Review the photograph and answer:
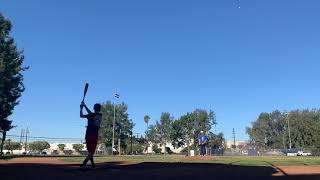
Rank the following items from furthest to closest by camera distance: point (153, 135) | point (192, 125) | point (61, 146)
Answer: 1. point (61, 146)
2. point (153, 135)
3. point (192, 125)

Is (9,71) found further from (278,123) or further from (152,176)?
(278,123)

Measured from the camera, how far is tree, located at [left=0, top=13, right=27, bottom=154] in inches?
1929

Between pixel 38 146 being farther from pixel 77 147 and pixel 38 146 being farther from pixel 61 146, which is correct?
pixel 77 147

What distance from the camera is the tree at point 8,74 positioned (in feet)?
161

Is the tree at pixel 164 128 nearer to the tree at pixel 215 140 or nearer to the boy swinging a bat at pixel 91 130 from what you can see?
the tree at pixel 215 140

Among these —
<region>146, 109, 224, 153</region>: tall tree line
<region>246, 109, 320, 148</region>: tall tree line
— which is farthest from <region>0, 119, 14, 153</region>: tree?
<region>246, 109, 320, 148</region>: tall tree line

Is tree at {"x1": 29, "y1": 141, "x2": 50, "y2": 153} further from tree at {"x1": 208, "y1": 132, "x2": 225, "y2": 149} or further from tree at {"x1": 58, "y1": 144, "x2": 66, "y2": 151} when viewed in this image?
tree at {"x1": 208, "y1": 132, "x2": 225, "y2": 149}

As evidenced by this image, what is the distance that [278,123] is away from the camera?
511 feet

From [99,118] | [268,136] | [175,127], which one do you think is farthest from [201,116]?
[99,118]

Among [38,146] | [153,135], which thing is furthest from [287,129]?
[38,146]

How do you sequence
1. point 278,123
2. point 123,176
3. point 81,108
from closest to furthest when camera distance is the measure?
point 123,176 < point 81,108 < point 278,123

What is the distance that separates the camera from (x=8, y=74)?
1954 inches

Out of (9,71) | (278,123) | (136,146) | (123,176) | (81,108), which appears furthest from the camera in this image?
(278,123)

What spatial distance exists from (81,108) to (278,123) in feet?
491
